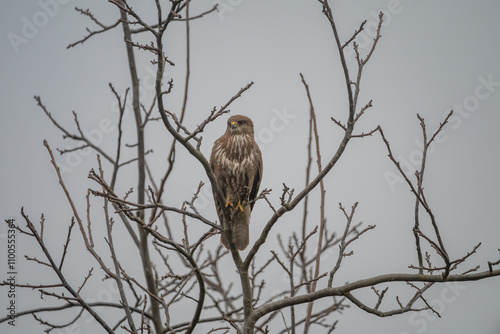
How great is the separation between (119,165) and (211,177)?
7.12ft

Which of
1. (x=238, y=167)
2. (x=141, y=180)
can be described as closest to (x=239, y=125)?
(x=238, y=167)

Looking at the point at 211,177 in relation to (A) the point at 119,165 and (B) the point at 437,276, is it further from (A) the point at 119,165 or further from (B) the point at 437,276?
(A) the point at 119,165

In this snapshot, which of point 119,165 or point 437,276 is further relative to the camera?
point 119,165

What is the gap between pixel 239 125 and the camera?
20.5 feet

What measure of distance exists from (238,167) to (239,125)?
646 mm

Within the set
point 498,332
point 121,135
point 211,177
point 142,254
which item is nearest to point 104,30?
point 121,135

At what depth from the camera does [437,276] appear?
9.78 feet

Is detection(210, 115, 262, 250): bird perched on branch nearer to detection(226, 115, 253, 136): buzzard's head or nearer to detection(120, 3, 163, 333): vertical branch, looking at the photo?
detection(226, 115, 253, 136): buzzard's head

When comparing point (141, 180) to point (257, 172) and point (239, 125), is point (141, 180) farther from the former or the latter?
point (239, 125)

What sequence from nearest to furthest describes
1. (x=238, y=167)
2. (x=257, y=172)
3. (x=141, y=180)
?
(x=141, y=180) < (x=238, y=167) < (x=257, y=172)

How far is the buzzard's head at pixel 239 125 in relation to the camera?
618 cm

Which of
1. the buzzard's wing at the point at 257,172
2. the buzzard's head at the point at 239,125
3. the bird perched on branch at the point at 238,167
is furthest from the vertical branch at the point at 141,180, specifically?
the buzzard's wing at the point at 257,172

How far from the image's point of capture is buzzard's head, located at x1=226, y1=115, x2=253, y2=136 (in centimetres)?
618

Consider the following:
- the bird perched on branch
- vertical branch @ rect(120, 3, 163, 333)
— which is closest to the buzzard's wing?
the bird perched on branch
